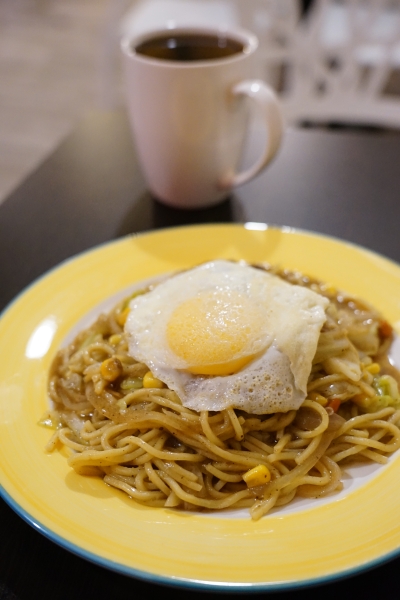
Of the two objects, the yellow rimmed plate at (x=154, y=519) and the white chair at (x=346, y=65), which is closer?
the yellow rimmed plate at (x=154, y=519)

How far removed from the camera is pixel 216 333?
1.83 meters

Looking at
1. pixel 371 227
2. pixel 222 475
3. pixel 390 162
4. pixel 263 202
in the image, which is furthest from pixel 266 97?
pixel 222 475

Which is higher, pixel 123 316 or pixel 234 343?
pixel 234 343

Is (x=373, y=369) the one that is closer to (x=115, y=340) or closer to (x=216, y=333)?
(x=216, y=333)

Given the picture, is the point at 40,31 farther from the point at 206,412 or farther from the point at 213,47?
the point at 206,412

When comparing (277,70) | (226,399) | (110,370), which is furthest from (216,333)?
(277,70)

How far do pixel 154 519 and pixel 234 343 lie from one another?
59 cm

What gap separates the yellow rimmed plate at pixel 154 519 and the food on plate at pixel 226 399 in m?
0.07

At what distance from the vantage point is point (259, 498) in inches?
64.5

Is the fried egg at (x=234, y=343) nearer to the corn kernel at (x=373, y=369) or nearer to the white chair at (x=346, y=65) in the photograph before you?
the corn kernel at (x=373, y=369)

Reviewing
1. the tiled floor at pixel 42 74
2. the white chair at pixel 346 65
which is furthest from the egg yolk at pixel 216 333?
the tiled floor at pixel 42 74

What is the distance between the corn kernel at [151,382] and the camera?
75.4 inches

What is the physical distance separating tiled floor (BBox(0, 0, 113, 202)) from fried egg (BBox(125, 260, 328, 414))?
5.18m

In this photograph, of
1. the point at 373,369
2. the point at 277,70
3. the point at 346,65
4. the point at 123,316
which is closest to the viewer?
the point at 373,369
